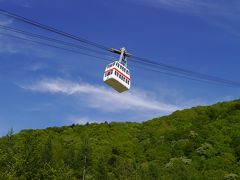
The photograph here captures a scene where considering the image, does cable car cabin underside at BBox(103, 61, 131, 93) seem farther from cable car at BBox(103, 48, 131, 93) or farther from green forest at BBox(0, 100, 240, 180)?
green forest at BBox(0, 100, 240, 180)

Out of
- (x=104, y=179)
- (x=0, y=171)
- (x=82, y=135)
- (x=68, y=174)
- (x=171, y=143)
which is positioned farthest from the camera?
(x=82, y=135)

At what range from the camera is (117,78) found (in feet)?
149

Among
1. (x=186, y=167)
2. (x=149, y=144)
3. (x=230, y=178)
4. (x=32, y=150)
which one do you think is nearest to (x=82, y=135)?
(x=149, y=144)

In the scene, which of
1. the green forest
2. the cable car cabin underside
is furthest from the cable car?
the green forest

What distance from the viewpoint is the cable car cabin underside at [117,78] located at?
45531mm

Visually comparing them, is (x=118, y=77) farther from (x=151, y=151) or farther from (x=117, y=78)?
(x=151, y=151)

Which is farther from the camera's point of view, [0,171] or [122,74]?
[0,171]

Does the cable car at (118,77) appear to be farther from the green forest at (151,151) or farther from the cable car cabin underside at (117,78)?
the green forest at (151,151)

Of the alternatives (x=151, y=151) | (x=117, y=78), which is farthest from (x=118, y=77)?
(x=151, y=151)

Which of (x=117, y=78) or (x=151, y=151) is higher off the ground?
(x=151, y=151)

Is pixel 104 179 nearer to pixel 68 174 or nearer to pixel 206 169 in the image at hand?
pixel 68 174

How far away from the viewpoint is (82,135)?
645ft

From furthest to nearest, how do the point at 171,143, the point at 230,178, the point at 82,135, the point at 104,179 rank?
the point at 82,135
the point at 171,143
the point at 230,178
the point at 104,179

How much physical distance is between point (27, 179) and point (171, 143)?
89526mm
